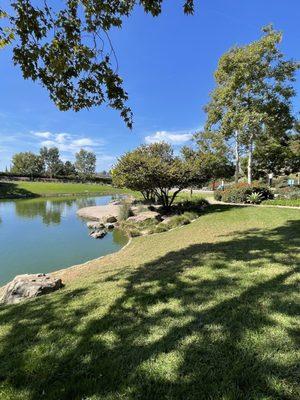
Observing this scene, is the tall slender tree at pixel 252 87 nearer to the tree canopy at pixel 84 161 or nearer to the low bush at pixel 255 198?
the low bush at pixel 255 198

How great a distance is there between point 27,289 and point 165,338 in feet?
13.1

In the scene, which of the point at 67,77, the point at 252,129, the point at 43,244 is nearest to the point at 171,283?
the point at 67,77

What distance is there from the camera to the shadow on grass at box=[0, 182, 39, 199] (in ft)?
142

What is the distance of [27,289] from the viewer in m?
5.99

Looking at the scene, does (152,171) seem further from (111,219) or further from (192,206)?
(111,219)

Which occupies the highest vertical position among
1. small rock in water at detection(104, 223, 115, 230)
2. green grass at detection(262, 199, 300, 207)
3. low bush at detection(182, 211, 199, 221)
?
green grass at detection(262, 199, 300, 207)

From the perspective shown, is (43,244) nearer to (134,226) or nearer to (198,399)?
(134,226)

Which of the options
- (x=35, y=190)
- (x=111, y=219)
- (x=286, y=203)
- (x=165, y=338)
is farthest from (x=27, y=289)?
(x=35, y=190)

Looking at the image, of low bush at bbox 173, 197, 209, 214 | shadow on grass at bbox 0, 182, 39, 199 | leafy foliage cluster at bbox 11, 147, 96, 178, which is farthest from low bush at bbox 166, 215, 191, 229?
leafy foliage cluster at bbox 11, 147, 96, 178

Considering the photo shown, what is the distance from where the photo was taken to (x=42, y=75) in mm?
4949

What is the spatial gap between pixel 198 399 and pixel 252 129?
62.4 ft

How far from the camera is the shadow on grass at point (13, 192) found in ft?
142

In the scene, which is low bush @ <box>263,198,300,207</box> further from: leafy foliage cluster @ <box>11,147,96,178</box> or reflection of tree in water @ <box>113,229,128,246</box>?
leafy foliage cluster @ <box>11,147,96,178</box>

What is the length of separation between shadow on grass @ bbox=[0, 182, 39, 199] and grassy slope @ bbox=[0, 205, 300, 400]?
42236mm
